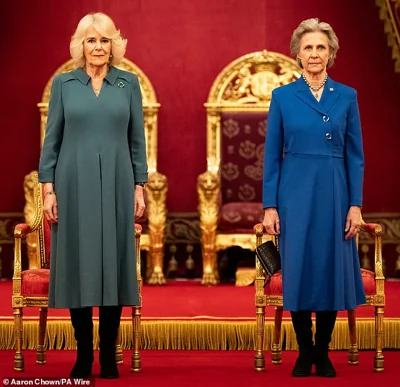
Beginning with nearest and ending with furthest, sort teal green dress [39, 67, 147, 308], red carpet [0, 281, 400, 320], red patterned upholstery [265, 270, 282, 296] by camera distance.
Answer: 1. teal green dress [39, 67, 147, 308]
2. red patterned upholstery [265, 270, 282, 296]
3. red carpet [0, 281, 400, 320]

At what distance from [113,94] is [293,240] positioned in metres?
0.86

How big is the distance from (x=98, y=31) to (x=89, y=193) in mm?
594

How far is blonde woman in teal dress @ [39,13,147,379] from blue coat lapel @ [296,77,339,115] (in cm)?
67

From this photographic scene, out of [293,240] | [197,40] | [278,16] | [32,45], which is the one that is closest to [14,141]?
[32,45]

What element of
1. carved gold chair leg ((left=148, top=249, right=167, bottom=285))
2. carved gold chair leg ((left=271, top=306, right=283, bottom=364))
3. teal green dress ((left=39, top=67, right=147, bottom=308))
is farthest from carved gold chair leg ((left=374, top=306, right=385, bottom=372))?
carved gold chair leg ((left=148, top=249, right=167, bottom=285))

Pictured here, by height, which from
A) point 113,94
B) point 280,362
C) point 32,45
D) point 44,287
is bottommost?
point 280,362

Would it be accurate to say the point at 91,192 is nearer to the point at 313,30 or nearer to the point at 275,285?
the point at 275,285

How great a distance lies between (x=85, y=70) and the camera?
4.07 m

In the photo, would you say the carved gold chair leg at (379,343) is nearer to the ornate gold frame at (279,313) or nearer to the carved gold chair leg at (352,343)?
the ornate gold frame at (279,313)

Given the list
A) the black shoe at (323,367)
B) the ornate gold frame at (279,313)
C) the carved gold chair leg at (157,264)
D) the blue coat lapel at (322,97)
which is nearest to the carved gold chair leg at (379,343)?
the ornate gold frame at (279,313)

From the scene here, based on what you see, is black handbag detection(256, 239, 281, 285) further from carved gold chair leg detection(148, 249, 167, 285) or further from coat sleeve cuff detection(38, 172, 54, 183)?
carved gold chair leg detection(148, 249, 167, 285)

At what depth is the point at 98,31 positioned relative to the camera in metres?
3.97

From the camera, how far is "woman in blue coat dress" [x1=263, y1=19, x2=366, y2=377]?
4.05m

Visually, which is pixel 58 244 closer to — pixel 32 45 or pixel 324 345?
pixel 324 345
